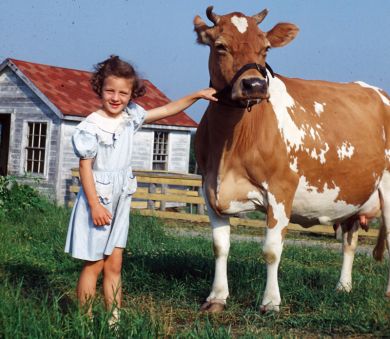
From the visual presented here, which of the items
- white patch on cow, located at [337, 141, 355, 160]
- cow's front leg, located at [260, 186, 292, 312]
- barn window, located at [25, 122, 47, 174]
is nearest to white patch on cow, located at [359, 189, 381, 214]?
white patch on cow, located at [337, 141, 355, 160]

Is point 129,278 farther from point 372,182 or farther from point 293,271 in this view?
point 372,182

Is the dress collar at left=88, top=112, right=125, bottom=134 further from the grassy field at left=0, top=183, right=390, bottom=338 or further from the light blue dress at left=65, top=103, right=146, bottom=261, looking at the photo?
the grassy field at left=0, top=183, right=390, bottom=338

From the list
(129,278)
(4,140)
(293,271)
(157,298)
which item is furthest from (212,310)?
(4,140)

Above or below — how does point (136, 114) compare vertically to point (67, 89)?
below

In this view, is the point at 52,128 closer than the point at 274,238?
No

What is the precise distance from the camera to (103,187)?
487 cm

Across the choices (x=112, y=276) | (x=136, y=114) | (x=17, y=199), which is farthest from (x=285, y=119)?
(x=17, y=199)

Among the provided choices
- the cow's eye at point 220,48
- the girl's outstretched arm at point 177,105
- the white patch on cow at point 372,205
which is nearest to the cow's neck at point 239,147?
the girl's outstretched arm at point 177,105

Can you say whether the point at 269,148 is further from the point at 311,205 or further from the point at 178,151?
the point at 178,151

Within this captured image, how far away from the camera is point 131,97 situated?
5.16 m

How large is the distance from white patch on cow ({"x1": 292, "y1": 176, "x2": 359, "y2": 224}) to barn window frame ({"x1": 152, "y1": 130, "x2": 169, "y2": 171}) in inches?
638

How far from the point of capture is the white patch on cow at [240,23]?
18.1 ft

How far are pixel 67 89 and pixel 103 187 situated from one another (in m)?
16.7

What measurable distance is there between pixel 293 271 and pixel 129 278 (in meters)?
1.73
